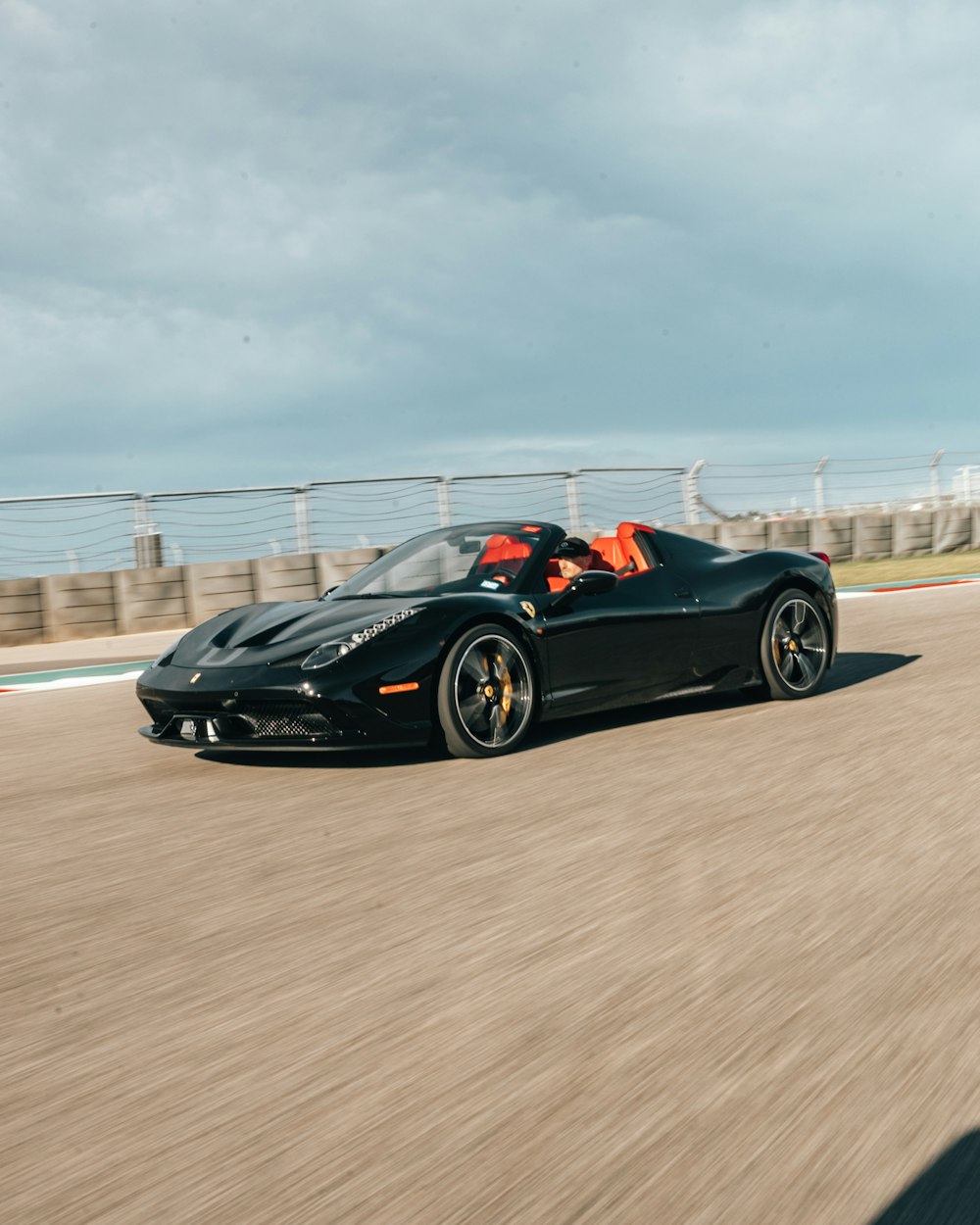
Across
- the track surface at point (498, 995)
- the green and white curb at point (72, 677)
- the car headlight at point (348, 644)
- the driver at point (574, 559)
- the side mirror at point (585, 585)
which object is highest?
the driver at point (574, 559)

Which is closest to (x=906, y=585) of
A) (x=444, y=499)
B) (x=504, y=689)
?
(x=444, y=499)

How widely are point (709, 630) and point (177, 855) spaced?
11.5ft

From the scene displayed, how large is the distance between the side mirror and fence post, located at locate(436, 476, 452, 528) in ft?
34.1

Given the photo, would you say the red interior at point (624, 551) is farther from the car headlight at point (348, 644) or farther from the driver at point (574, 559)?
the car headlight at point (348, 644)

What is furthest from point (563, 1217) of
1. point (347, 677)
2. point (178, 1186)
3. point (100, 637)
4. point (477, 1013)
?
point (100, 637)

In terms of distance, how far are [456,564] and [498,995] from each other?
3914mm

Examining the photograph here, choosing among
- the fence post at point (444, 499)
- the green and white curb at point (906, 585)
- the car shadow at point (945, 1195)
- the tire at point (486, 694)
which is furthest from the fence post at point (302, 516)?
the car shadow at point (945, 1195)

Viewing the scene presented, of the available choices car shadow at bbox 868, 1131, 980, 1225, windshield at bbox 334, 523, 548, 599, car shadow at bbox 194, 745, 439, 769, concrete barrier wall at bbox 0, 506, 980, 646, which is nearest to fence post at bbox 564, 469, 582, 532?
concrete barrier wall at bbox 0, 506, 980, 646

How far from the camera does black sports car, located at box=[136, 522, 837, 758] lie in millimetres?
5602

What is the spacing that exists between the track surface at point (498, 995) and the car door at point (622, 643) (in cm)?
86

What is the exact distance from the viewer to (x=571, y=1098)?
2365mm

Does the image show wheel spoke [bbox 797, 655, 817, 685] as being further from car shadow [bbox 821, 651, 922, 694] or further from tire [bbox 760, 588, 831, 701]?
car shadow [bbox 821, 651, 922, 694]

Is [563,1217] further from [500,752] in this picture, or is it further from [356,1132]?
[500,752]

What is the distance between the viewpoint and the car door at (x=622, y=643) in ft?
20.6
